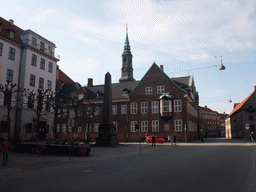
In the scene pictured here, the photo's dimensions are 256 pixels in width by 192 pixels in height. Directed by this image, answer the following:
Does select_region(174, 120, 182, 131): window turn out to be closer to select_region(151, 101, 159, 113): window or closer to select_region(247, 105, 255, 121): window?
select_region(151, 101, 159, 113): window

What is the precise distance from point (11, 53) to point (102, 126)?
18.0 meters

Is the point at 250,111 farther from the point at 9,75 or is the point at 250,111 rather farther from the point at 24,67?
the point at 9,75

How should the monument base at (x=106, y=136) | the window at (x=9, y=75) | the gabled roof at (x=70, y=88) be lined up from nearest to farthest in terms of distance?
the monument base at (x=106, y=136), the window at (x=9, y=75), the gabled roof at (x=70, y=88)

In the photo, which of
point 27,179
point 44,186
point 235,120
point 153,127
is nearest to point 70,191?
point 44,186

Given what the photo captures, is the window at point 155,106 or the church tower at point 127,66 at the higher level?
the church tower at point 127,66

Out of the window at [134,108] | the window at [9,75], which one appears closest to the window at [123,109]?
the window at [134,108]

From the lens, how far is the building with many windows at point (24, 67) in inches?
1247

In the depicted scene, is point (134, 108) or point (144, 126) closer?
point (144, 126)

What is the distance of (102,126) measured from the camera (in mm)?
26109

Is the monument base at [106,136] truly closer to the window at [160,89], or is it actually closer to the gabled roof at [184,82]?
the window at [160,89]

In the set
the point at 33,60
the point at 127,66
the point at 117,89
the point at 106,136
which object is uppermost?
the point at 127,66

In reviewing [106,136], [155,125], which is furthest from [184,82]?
[106,136]

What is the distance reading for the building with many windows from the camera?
31675 millimetres

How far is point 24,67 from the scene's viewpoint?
34.2 meters
